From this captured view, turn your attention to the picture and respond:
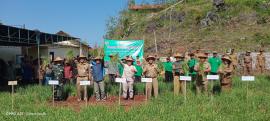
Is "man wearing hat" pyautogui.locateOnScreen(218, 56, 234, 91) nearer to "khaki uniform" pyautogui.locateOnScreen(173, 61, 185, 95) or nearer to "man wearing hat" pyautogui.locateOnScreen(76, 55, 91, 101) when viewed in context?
"khaki uniform" pyautogui.locateOnScreen(173, 61, 185, 95)

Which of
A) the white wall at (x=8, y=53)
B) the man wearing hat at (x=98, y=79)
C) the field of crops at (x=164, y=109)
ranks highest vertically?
the white wall at (x=8, y=53)

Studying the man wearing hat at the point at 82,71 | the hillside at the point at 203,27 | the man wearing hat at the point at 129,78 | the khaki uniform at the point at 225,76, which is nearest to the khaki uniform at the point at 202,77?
the khaki uniform at the point at 225,76

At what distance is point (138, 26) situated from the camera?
124 feet

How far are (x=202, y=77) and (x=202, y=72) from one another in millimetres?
217

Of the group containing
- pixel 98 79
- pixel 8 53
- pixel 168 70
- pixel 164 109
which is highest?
pixel 8 53

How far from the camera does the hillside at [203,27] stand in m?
30.4

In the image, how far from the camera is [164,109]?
11.6m

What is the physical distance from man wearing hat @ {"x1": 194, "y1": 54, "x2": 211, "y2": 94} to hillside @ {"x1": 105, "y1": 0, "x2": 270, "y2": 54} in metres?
13.3

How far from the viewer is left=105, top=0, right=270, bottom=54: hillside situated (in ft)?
99.6

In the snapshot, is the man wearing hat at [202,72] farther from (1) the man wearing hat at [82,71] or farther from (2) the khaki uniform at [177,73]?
(1) the man wearing hat at [82,71]

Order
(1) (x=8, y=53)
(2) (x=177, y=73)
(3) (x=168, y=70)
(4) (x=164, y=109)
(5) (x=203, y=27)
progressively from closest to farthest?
(4) (x=164, y=109), (2) (x=177, y=73), (3) (x=168, y=70), (1) (x=8, y=53), (5) (x=203, y=27)

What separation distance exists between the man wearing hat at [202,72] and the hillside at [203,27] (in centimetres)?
1331

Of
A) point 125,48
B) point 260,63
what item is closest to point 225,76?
point 125,48

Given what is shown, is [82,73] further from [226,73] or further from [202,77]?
[226,73]
